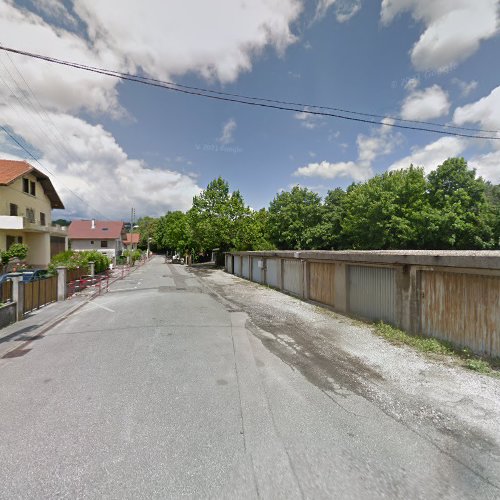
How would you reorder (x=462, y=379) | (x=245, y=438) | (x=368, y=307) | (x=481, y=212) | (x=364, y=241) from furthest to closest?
(x=364, y=241) → (x=481, y=212) → (x=368, y=307) → (x=462, y=379) → (x=245, y=438)

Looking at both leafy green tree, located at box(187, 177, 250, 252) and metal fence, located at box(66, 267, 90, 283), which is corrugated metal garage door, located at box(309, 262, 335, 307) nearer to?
metal fence, located at box(66, 267, 90, 283)

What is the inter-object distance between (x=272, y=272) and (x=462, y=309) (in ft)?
38.9

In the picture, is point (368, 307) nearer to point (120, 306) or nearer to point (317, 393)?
point (317, 393)

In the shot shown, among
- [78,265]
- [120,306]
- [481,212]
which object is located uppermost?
[481,212]

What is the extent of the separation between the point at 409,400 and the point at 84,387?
5037 mm

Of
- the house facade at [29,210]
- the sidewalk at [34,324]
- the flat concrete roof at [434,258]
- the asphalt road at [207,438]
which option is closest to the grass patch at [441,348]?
the flat concrete roof at [434,258]

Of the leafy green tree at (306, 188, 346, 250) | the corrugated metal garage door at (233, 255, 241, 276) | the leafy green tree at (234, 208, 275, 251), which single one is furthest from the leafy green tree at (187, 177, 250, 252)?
the leafy green tree at (306, 188, 346, 250)

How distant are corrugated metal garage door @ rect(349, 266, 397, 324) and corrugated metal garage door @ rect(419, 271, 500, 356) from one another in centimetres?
103

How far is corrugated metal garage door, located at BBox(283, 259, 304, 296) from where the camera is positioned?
12.9 metres

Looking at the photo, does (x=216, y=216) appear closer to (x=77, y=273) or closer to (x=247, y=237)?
(x=247, y=237)

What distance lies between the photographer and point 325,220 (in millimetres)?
35000

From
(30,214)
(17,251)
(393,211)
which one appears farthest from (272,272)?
(30,214)

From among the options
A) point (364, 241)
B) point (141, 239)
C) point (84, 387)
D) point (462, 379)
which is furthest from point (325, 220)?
point (141, 239)

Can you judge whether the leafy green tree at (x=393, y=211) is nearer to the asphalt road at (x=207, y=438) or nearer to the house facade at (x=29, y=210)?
the asphalt road at (x=207, y=438)
